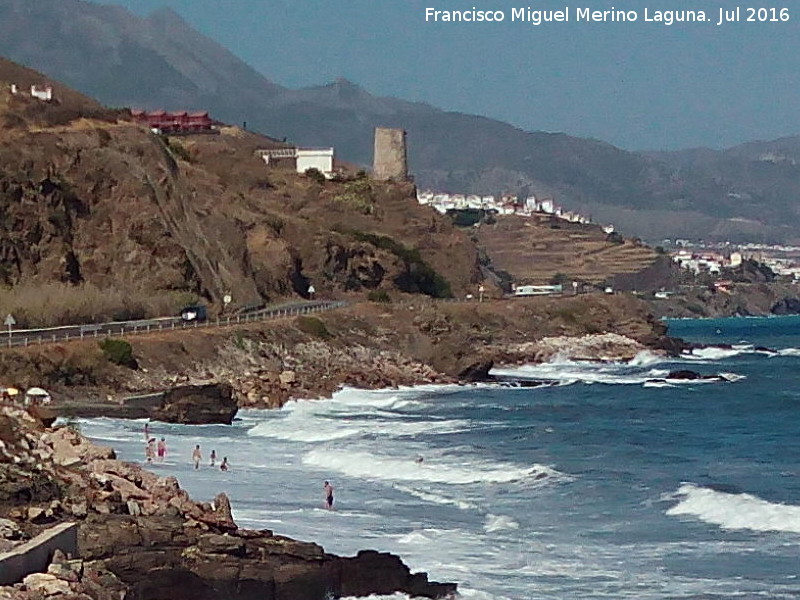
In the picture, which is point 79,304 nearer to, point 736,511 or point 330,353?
point 330,353

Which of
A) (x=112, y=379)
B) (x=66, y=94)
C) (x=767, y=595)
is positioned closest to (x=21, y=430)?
(x=767, y=595)

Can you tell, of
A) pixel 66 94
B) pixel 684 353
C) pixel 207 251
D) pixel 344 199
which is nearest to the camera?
pixel 207 251

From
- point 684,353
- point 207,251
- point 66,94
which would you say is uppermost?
point 66,94

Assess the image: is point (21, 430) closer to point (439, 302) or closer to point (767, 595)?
point (767, 595)

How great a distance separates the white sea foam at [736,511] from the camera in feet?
84.4

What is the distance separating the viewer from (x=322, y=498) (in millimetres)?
28031

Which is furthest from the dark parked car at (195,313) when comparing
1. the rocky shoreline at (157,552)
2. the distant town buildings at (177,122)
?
the distant town buildings at (177,122)

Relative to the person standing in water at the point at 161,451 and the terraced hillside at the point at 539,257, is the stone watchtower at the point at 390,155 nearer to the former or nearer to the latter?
the terraced hillside at the point at 539,257

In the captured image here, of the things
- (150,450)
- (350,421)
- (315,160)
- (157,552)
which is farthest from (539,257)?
(157,552)

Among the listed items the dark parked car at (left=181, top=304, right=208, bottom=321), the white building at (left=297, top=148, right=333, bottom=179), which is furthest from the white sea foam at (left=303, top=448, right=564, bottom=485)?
the white building at (left=297, top=148, right=333, bottom=179)

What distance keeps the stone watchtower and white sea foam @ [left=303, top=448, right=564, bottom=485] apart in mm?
96501

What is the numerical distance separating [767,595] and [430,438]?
19694mm

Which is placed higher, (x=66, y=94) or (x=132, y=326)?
(x=66, y=94)

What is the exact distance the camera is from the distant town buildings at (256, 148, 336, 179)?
132750 mm
